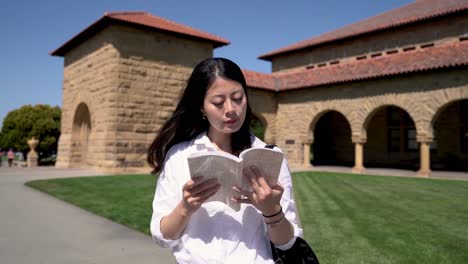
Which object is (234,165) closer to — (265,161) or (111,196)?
(265,161)

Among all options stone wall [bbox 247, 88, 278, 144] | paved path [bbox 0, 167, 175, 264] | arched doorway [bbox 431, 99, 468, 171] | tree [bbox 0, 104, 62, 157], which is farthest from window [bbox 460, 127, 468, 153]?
tree [bbox 0, 104, 62, 157]

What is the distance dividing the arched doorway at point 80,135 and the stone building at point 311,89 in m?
0.05

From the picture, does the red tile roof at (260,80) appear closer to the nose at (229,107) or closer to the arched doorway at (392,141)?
the arched doorway at (392,141)

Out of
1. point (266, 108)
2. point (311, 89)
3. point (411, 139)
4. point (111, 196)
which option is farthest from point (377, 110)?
point (111, 196)

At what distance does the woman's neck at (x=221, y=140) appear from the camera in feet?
6.10

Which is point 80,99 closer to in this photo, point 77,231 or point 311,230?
point 77,231

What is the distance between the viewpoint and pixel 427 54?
606 inches

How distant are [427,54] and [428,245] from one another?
13640 mm

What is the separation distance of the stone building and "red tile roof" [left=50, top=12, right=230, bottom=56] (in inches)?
2.5

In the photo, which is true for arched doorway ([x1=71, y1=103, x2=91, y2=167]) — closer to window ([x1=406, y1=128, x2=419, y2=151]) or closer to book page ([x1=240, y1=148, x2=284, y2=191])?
book page ([x1=240, y1=148, x2=284, y2=191])

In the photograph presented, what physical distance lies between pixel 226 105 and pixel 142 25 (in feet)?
44.9

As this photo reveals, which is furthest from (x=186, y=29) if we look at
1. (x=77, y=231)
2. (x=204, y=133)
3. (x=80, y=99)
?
(x=204, y=133)

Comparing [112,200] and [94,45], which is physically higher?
[94,45]

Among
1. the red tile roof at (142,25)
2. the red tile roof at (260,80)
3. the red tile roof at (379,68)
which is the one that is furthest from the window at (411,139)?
the red tile roof at (142,25)
